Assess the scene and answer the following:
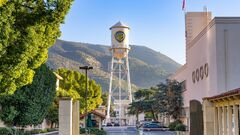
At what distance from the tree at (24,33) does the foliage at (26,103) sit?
19.3m

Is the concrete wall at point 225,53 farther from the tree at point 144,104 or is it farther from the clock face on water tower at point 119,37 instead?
the clock face on water tower at point 119,37

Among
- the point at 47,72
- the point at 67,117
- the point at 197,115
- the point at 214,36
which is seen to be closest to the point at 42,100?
the point at 47,72

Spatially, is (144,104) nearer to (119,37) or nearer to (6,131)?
(119,37)

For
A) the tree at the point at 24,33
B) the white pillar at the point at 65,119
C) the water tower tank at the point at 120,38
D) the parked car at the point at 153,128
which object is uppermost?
the water tower tank at the point at 120,38

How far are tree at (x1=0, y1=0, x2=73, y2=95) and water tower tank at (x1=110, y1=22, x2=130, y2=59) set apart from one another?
248 ft

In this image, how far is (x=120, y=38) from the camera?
98875 mm

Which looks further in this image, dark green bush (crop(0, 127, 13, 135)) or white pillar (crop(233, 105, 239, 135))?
dark green bush (crop(0, 127, 13, 135))

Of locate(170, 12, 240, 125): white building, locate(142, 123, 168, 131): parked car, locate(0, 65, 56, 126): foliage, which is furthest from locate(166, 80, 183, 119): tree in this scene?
locate(0, 65, 56, 126): foliage

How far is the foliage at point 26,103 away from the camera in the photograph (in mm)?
41906

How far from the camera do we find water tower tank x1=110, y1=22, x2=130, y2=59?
99000 millimetres

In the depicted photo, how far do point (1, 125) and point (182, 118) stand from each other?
2803cm

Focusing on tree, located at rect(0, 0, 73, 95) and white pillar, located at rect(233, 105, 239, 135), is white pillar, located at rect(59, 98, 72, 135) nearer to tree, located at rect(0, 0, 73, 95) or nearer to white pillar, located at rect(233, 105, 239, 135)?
tree, located at rect(0, 0, 73, 95)

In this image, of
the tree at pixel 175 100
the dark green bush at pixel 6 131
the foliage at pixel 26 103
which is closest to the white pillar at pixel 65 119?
the dark green bush at pixel 6 131

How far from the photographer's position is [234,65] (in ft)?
126
